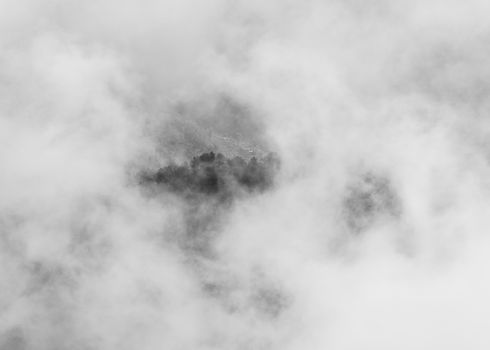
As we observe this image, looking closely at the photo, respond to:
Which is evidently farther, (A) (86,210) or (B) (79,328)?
(A) (86,210)

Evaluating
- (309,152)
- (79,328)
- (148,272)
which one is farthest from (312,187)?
(79,328)

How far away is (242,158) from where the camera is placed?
152 meters

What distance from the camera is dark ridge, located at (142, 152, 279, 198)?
484 feet

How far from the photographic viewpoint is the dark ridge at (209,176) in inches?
5807

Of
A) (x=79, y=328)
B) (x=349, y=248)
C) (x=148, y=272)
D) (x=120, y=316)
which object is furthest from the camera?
(x=349, y=248)

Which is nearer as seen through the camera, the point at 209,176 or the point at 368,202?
the point at 209,176

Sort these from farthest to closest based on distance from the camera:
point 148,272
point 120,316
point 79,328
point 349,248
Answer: point 349,248 → point 148,272 → point 120,316 → point 79,328

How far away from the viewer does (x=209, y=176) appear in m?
149

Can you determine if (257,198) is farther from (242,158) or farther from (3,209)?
(3,209)

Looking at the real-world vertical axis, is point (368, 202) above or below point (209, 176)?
above

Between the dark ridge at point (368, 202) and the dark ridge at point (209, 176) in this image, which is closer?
the dark ridge at point (209, 176)

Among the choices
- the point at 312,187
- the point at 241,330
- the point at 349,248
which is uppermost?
the point at 312,187

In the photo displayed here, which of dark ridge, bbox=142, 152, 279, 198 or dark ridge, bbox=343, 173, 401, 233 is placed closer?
dark ridge, bbox=142, 152, 279, 198

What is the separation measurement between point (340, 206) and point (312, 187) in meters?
15.6
